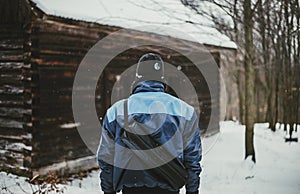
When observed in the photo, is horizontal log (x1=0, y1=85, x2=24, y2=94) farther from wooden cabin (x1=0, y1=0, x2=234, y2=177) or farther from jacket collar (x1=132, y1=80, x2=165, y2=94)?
jacket collar (x1=132, y1=80, x2=165, y2=94)

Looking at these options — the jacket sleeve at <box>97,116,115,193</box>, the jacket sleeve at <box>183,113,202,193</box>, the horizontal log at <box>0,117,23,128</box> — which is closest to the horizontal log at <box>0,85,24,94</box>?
the horizontal log at <box>0,117,23,128</box>

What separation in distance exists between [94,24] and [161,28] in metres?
2.71

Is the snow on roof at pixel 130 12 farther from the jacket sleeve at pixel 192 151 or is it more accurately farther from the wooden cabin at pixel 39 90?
the jacket sleeve at pixel 192 151

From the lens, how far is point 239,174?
805 centimetres

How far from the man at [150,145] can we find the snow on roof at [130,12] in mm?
3991

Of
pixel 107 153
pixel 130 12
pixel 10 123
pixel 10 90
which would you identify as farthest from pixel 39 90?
pixel 107 153

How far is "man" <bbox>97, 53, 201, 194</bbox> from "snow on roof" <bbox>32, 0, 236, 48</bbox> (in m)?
→ 3.99

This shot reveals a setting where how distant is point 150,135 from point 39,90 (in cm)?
500

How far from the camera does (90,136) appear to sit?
8766 millimetres

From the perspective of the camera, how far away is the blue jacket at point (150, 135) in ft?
9.96

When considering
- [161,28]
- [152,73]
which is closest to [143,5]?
[161,28]

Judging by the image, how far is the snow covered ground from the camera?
6.70 metres

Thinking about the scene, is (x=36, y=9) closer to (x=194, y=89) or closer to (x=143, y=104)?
(x=143, y=104)

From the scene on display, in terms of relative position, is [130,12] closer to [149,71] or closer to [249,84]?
[249,84]
